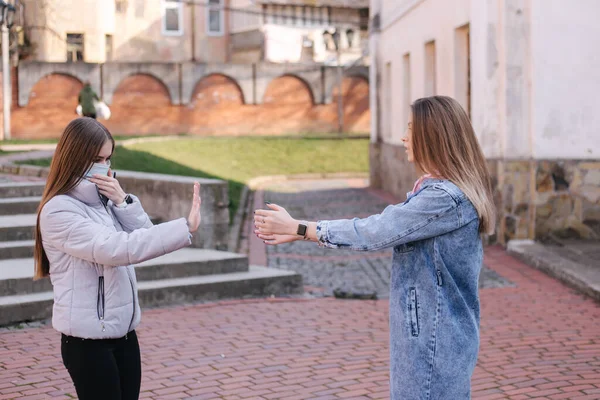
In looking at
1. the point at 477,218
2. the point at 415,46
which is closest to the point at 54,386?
the point at 477,218

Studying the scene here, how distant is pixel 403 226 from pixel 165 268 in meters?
6.21

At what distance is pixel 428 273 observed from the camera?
3053mm

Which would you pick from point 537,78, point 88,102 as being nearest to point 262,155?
point 88,102

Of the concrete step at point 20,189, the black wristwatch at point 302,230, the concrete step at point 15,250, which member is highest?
the black wristwatch at point 302,230

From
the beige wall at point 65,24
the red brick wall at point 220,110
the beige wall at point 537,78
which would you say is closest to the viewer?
the beige wall at point 537,78

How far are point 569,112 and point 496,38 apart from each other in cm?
136

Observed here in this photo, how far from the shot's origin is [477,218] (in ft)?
10.2

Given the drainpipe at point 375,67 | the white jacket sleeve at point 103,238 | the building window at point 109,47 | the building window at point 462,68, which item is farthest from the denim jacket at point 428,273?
the building window at point 109,47

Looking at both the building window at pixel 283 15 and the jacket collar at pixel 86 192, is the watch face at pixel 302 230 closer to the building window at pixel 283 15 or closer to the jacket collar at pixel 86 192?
the jacket collar at pixel 86 192

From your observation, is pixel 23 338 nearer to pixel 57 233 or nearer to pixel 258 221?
pixel 57 233

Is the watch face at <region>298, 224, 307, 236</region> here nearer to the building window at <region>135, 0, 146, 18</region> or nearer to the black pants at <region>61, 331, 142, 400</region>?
the black pants at <region>61, 331, 142, 400</region>

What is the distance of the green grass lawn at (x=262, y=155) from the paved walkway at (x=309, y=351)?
12971mm

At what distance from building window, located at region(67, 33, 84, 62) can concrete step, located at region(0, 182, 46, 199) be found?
1358 inches

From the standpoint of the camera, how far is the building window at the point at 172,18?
48156mm
